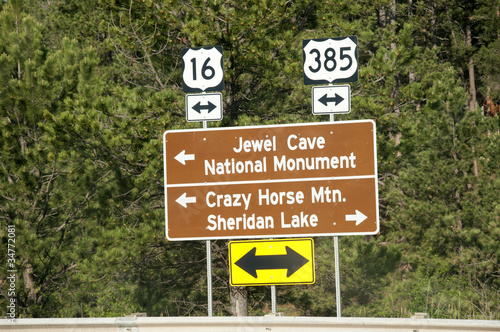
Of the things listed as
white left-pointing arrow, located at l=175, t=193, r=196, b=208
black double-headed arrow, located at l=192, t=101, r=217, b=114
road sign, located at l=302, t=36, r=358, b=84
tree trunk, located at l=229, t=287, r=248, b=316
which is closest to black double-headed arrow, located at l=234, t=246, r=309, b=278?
white left-pointing arrow, located at l=175, t=193, r=196, b=208

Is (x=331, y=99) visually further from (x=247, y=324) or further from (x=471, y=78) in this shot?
(x=471, y=78)

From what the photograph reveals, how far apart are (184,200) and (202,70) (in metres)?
1.57

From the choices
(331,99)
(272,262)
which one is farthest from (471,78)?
(272,262)

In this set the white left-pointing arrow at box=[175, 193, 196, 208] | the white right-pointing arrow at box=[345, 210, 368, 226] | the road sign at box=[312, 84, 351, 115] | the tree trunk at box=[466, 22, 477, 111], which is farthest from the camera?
the tree trunk at box=[466, 22, 477, 111]

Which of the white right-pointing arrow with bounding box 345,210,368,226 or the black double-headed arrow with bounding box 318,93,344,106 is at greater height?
the black double-headed arrow with bounding box 318,93,344,106

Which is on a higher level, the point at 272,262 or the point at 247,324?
the point at 272,262

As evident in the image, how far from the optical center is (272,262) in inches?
286

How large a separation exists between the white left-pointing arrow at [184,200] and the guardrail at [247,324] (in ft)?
5.30

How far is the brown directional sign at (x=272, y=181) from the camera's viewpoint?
7203 mm

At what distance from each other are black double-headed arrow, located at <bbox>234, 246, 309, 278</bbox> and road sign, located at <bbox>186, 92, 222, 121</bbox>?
5.25 feet

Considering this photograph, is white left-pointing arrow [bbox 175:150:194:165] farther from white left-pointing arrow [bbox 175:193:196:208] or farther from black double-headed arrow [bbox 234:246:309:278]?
black double-headed arrow [bbox 234:246:309:278]

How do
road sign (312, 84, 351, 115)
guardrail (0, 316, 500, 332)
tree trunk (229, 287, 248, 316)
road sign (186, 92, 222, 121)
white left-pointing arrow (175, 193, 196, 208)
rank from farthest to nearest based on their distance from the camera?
tree trunk (229, 287, 248, 316) < road sign (186, 92, 222, 121) < white left-pointing arrow (175, 193, 196, 208) < road sign (312, 84, 351, 115) < guardrail (0, 316, 500, 332)

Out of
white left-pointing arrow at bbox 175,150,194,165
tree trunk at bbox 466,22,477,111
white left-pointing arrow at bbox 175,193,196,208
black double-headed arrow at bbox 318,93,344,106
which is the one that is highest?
tree trunk at bbox 466,22,477,111

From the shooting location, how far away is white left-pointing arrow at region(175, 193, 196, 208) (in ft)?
24.8
